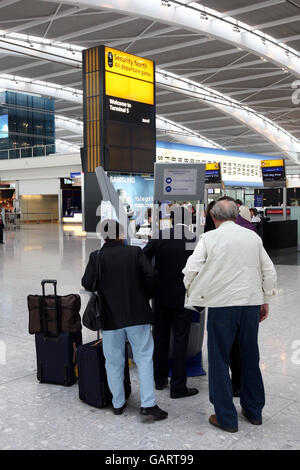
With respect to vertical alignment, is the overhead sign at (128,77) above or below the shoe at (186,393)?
above

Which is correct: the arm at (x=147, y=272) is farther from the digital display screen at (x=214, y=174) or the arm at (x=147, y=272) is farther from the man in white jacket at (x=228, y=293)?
the digital display screen at (x=214, y=174)

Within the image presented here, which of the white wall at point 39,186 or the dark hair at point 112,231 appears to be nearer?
the dark hair at point 112,231

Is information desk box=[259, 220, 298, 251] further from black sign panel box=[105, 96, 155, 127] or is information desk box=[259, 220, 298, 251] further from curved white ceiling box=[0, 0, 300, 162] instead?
curved white ceiling box=[0, 0, 300, 162]

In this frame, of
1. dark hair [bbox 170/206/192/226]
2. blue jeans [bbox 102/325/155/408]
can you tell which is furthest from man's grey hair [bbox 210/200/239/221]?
blue jeans [bbox 102/325/155/408]

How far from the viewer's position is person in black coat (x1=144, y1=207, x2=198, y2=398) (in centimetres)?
393

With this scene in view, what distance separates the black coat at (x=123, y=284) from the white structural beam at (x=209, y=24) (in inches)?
700

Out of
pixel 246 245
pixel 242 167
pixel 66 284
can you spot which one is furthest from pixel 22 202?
pixel 246 245

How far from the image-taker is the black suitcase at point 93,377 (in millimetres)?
3811

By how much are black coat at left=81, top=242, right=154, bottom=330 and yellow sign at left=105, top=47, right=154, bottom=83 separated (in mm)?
17511

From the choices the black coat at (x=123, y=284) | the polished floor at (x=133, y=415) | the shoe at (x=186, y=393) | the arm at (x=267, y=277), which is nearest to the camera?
the polished floor at (x=133, y=415)

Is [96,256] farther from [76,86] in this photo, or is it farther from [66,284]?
[76,86]

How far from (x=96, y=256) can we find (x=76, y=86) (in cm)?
3528

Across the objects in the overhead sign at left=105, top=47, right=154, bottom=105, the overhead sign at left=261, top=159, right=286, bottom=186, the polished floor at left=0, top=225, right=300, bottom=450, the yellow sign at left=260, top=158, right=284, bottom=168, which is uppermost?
the overhead sign at left=105, top=47, right=154, bottom=105

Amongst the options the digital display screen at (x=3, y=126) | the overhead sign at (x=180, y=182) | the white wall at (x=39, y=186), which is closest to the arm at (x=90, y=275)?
the overhead sign at (x=180, y=182)
